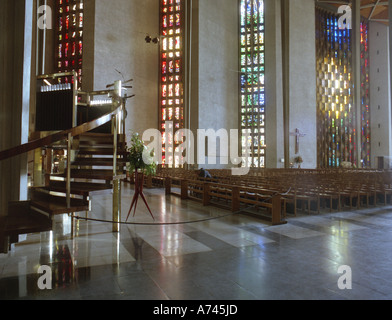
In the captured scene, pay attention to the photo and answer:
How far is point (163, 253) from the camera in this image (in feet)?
12.4

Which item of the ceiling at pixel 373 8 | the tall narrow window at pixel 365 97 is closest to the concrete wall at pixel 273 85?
the ceiling at pixel 373 8

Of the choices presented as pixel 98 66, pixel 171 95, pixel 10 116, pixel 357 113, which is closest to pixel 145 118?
pixel 171 95

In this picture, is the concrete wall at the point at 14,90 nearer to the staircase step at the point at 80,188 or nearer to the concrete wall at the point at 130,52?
the staircase step at the point at 80,188

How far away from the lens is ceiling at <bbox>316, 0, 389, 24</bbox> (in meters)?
26.7

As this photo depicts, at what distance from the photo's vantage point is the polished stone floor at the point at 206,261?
8.57ft

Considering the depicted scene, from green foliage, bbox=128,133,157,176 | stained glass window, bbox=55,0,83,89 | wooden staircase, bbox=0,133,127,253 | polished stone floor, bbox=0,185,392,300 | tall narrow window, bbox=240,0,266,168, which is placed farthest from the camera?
tall narrow window, bbox=240,0,266,168

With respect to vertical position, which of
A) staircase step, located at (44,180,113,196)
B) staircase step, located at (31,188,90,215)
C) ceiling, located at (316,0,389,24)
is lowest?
staircase step, located at (31,188,90,215)

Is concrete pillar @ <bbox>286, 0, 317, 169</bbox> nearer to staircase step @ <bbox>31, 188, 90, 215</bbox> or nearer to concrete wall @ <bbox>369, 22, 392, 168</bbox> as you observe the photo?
concrete wall @ <bbox>369, 22, 392, 168</bbox>

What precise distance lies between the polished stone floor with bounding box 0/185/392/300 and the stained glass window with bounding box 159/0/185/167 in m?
17.9

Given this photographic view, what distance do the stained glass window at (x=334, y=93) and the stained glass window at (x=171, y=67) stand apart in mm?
12842

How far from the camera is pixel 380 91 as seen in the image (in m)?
29.9

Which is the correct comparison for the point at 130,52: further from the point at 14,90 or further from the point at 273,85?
the point at 14,90

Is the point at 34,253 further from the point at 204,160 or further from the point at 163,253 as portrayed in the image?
the point at 204,160

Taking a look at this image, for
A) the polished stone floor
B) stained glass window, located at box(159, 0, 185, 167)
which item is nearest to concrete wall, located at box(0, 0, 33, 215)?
the polished stone floor
